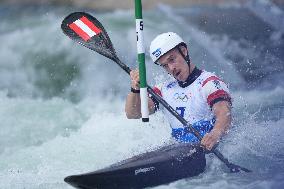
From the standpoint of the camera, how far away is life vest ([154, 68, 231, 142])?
4.27m

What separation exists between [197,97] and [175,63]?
0.32 m

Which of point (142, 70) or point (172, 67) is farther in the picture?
point (172, 67)

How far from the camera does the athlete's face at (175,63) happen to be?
4371mm

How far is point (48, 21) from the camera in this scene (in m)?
9.77

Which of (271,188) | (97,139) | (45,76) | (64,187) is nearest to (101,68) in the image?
(45,76)

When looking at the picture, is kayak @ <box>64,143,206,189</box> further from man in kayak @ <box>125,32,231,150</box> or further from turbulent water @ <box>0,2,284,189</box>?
turbulent water @ <box>0,2,284,189</box>

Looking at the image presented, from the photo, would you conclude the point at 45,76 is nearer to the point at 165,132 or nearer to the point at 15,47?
the point at 15,47

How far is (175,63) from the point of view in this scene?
172 inches

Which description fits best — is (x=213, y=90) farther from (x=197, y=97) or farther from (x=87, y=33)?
(x=87, y=33)

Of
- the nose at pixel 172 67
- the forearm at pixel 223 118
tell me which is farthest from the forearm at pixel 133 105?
the forearm at pixel 223 118

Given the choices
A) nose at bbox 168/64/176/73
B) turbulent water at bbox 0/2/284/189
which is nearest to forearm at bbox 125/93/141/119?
nose at bbox 168/64/176/73

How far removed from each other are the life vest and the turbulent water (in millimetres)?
1436

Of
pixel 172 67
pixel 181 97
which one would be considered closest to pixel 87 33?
pixel 172 67

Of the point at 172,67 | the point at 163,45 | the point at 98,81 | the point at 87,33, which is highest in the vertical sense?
the point at 98,81
